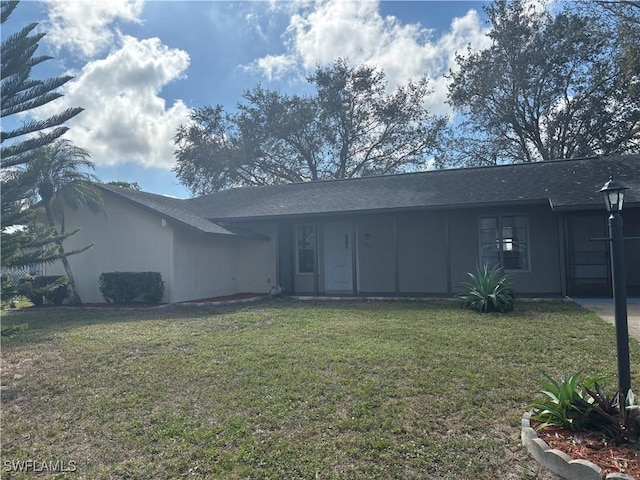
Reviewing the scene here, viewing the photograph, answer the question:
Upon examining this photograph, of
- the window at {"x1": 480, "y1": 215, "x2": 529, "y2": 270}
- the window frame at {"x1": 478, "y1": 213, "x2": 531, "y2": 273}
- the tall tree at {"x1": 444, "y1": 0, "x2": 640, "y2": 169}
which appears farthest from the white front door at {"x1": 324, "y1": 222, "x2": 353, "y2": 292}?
the tall tree at {"x1": 444, "y1": 0, "x2": 640, "y2": 169}

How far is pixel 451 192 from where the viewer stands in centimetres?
1192

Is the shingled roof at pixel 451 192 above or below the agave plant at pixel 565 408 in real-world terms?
above

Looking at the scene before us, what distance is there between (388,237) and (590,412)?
9578 mm

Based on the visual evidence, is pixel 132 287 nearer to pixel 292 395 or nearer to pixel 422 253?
pixel 422 253

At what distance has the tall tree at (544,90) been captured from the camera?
18.7 metres

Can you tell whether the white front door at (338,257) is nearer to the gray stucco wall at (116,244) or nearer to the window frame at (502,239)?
the window frame at (502,239)

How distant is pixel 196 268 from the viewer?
12.3 meters

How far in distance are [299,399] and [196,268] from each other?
8.93 meters

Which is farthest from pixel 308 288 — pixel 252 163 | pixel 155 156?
pixel 155 156

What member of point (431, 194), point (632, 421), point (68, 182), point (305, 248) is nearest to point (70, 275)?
point (68, 182)

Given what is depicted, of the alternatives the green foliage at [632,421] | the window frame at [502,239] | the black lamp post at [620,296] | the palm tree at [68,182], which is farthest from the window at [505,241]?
the palm tree at [68,182]

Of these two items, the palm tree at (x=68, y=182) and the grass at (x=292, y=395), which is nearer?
the grass at (x=292, y=395)

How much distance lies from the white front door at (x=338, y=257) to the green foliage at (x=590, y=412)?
31.5ft

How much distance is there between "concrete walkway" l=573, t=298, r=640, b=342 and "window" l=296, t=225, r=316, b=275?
289 inches
